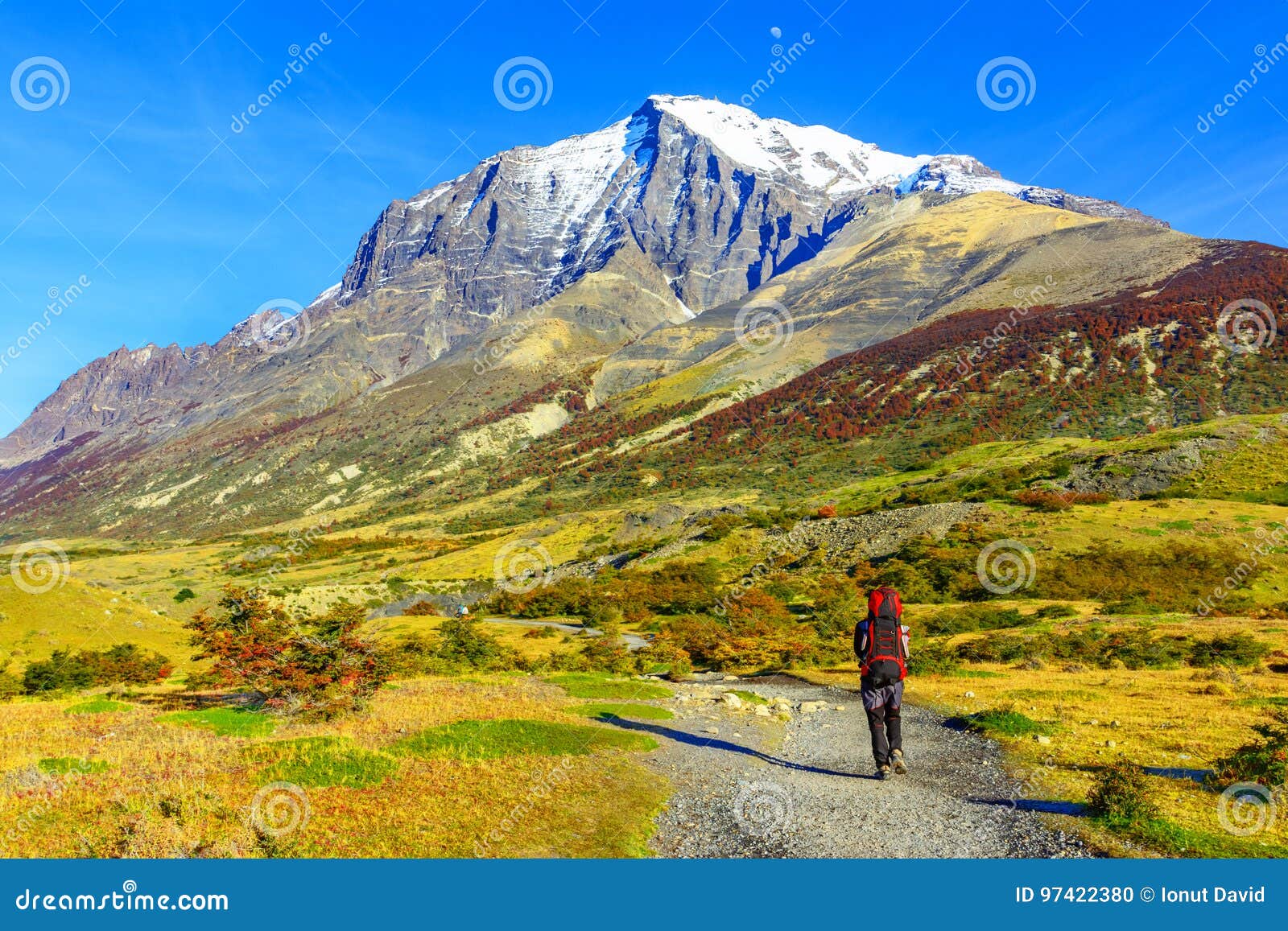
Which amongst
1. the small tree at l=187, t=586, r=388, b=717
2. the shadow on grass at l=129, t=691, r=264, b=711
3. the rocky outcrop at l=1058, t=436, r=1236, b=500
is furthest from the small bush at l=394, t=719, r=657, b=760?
the rocky outcrop at l=1058, t=436, r=1236, b=500

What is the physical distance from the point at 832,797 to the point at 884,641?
291 cm

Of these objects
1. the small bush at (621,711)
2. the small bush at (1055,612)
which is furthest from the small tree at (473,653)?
the small bush at (1055,612)

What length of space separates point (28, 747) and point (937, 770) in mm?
16503

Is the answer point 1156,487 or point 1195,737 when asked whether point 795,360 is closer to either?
point 1156,487

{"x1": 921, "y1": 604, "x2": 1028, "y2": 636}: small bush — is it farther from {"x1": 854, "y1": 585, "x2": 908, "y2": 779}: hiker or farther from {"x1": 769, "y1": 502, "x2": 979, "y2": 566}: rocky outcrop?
{"x1": 854, "y1": 585, "x2": 908, "y2": 779}: hiker

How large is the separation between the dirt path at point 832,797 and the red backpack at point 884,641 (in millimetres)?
1862

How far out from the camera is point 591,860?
8.55 m

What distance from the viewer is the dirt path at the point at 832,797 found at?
366 inches

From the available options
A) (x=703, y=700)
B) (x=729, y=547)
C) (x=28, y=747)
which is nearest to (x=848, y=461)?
(x=729, y=547)

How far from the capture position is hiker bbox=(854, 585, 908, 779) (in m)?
12.7

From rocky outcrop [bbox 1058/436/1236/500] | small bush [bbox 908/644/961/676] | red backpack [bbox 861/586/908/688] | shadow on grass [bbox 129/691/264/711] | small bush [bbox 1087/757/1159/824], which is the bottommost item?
small bush [bbox 1087/757/1159/824]

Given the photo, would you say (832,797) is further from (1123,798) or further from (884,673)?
(1123,798)

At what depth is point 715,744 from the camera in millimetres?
15680

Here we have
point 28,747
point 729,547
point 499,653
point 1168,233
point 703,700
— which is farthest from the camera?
point 1168,233
